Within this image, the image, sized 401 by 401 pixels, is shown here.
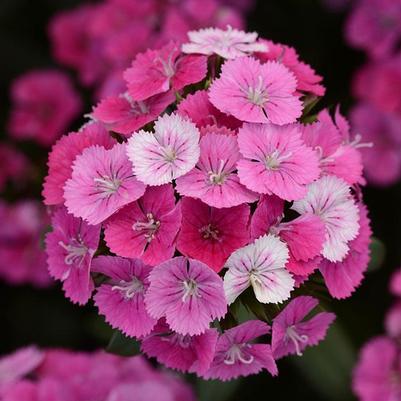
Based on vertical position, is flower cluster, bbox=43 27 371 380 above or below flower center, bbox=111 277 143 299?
above

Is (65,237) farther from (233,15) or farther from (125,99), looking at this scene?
(233,15)

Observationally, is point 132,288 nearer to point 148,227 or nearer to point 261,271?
point 148,227

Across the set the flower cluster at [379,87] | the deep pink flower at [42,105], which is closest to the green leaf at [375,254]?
the flower cluster at [379,87]

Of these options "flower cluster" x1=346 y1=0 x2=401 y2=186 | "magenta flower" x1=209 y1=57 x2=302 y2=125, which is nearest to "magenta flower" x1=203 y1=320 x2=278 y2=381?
"magenta flower" x1=209 y1=57 x2=302 y2=125

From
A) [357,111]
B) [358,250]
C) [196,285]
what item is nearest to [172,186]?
[196,285]

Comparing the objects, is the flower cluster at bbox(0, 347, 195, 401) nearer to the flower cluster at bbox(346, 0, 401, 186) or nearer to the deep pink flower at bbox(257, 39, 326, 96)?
the deep pink flower at bbox(257, 39, 326, 96)

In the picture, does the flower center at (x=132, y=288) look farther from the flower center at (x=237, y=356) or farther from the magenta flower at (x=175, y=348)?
the flower center at (x=237, y=356)
